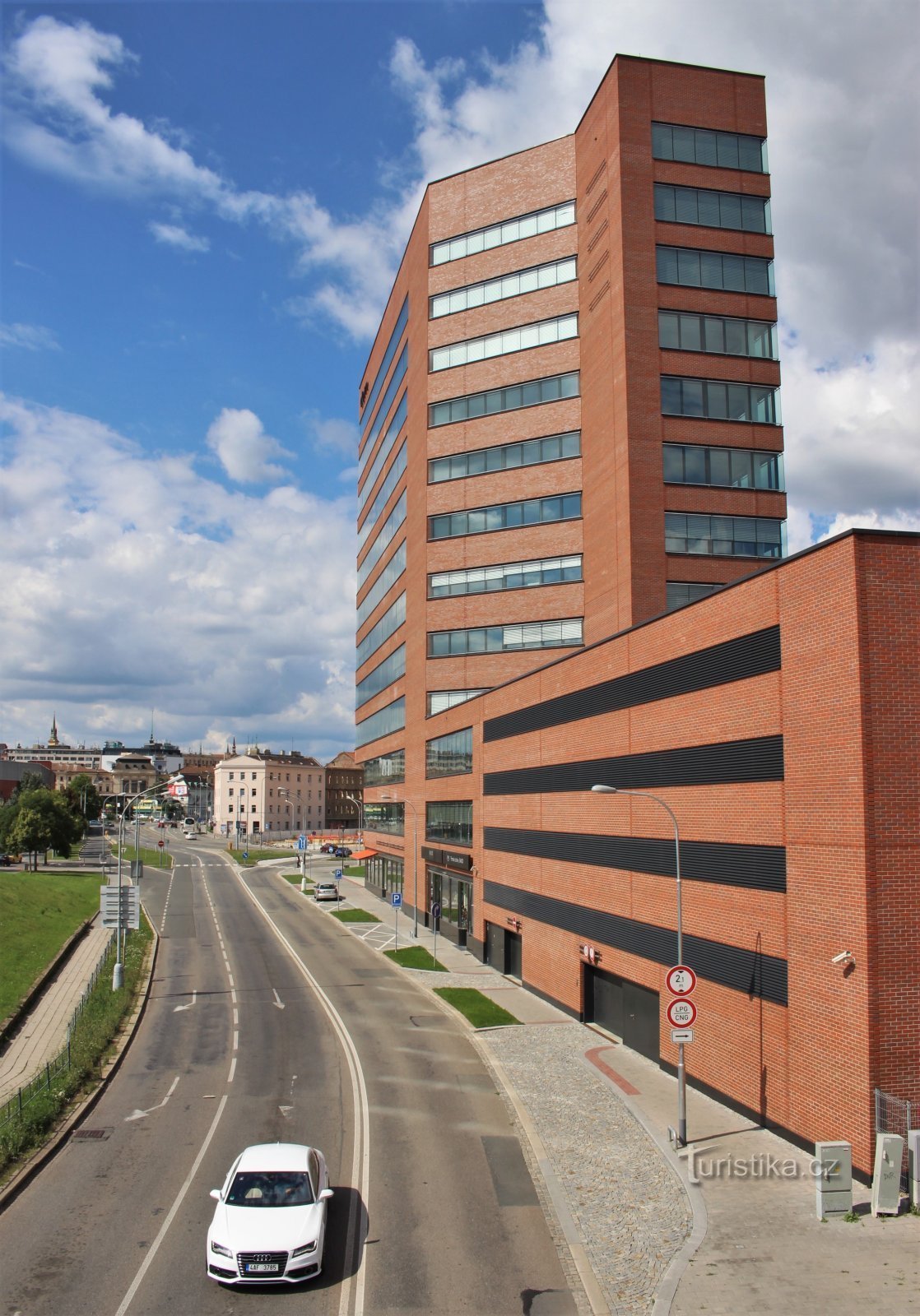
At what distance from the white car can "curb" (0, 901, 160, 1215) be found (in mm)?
5091

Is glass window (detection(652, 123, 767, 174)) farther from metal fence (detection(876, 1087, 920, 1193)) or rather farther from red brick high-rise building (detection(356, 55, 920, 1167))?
metal fence (detection(876, 1087, 920, 1193))

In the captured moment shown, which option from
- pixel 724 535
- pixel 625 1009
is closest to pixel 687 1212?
pixel 625 1009

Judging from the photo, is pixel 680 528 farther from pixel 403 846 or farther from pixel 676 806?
pixel 403 846

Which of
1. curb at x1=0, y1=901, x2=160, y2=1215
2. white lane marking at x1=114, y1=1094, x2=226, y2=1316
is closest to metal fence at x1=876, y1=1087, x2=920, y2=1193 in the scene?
white lane marking at x1=114, y1=1094, x2=226, y2=1316

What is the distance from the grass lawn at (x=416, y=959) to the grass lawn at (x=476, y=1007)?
17.8 ft

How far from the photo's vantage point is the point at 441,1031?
33031 millimetres

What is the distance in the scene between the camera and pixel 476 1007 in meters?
36.5

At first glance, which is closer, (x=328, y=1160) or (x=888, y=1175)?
(x=888, y=1175)

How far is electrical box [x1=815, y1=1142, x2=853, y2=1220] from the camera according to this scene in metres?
16.6

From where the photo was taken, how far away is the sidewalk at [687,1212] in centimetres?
1418

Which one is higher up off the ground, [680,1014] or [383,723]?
[383,723]

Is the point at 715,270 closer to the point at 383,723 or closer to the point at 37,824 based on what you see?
the point at 383,723

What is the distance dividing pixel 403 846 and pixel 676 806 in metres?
43.4

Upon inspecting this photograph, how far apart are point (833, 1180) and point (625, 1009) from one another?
1420 cm
